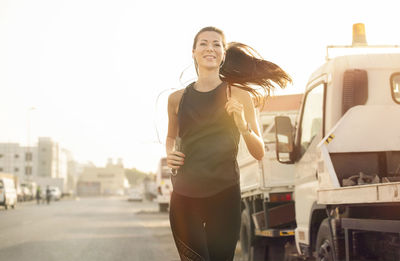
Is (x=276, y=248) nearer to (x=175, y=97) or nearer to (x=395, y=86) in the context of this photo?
(x=395, y=86)

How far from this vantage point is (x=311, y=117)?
24.6 ft

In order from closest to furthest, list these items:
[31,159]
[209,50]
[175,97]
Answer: [209,50] < [175,97] < [31,159]

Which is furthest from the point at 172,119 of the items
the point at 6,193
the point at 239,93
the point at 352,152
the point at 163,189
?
the point at 6,193

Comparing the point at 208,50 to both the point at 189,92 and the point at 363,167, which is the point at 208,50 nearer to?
the point at 189,92

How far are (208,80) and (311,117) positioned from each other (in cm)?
400

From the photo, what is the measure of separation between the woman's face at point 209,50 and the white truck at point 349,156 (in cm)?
139

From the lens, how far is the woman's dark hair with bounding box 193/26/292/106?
3.74 m

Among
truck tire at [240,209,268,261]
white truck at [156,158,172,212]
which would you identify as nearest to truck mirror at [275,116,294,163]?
truck tire at [240,209,268,261]

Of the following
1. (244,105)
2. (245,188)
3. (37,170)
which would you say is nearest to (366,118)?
(244,105)

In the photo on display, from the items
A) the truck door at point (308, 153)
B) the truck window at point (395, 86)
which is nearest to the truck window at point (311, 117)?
the truck door at point (308, 153)

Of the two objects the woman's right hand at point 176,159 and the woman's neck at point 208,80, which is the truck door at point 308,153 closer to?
the woman's neck at point 208,80

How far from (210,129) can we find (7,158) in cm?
17510

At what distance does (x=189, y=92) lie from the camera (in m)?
3.67

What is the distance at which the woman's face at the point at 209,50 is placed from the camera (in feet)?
11.9
